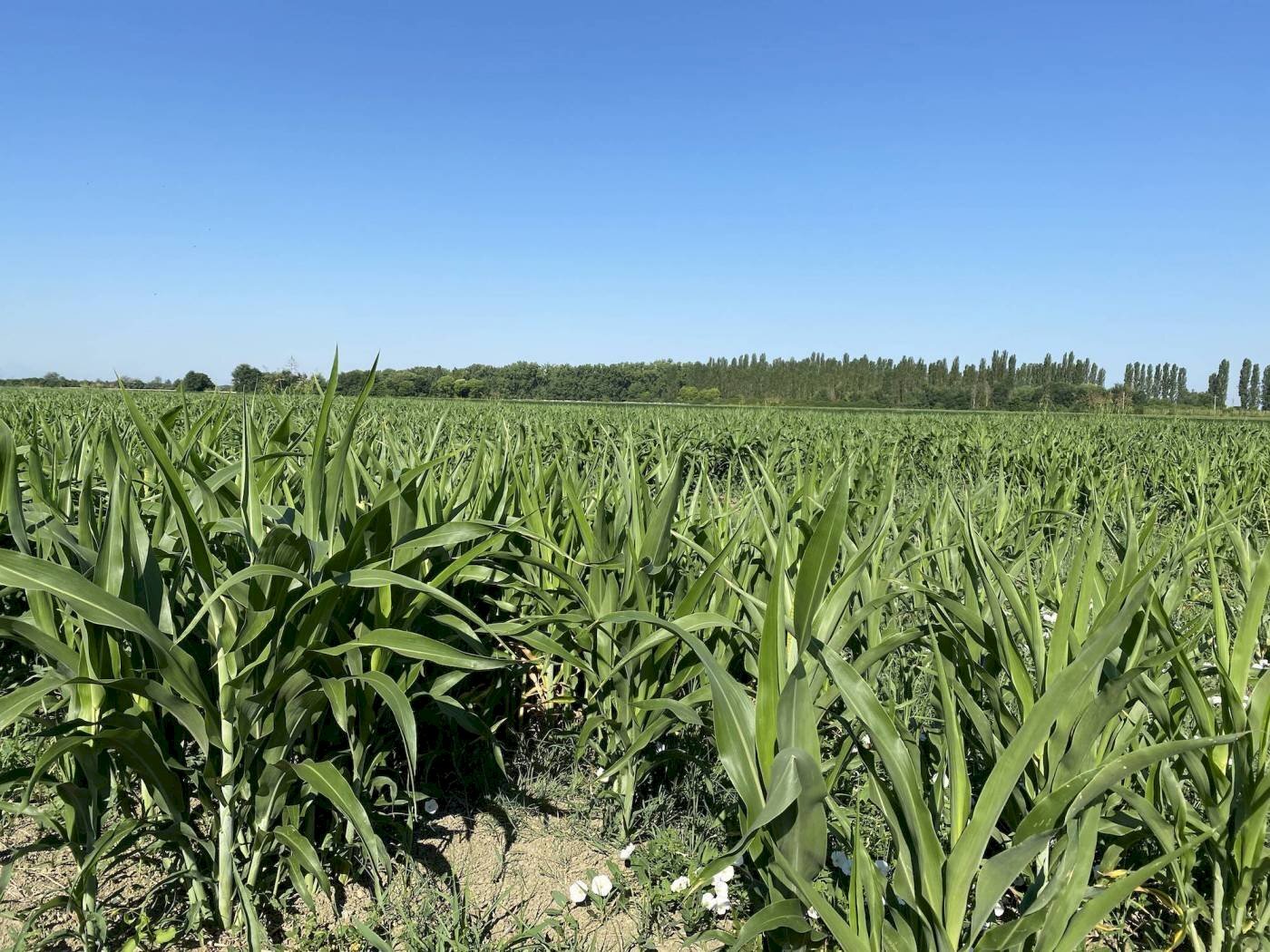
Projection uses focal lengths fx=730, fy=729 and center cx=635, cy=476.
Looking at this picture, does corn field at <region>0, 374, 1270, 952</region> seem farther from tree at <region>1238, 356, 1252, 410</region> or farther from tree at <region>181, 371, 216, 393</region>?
tree at <region>1238, 356, 1252, 410</region>

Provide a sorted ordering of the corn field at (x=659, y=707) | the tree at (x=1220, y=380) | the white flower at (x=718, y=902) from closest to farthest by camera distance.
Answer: the corn field at (x=659, y=707), the white flower at (x=718, y=902), the tree at (x=1220, y=380)


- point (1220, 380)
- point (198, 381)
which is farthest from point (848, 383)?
point (198, 381)

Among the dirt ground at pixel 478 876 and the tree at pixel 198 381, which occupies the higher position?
the tree at pixel 198 381

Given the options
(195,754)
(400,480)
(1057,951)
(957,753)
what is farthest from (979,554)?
(195,754)

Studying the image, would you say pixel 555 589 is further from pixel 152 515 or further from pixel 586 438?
pixel 586 438

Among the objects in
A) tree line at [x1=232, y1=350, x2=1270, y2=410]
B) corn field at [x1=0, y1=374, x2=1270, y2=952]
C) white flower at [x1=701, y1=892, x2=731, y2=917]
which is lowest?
white flower at [x1=701, y1=892, x2=731, y2=917]

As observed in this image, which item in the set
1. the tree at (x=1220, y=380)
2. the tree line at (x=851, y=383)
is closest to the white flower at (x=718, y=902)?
the tree line at (x=851, y=383)

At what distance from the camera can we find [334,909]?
5.05ft

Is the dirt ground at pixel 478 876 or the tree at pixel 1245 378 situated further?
the tree at pixel 1245 378

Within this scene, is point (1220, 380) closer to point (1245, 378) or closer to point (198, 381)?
point (1245, 378)

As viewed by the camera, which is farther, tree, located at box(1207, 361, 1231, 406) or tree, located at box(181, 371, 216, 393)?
tree, located at box(1207, 361, 1231, 406)

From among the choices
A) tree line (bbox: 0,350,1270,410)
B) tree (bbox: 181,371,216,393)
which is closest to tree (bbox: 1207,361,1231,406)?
tree line (bbox: 0,350,1270,410)

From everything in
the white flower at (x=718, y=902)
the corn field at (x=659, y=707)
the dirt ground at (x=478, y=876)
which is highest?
the corn field at (x=659, y=707)

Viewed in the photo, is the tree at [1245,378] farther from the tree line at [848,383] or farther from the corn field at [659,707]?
the corn field at [659,707]
